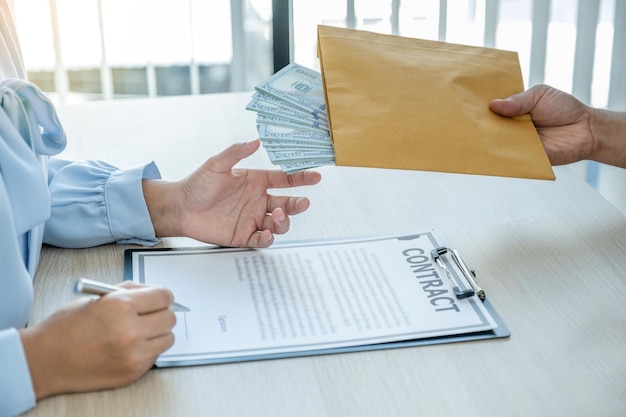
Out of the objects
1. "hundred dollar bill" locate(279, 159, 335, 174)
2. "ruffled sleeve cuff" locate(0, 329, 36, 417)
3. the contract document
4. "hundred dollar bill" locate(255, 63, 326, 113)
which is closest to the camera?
"ruffled sleeve cuff" locate(0, 329, 36, 417)

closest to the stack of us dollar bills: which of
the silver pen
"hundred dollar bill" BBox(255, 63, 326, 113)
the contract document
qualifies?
"hundred dollar bill" BBox(255, 63, 326, 113)

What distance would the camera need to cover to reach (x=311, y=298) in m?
0.91

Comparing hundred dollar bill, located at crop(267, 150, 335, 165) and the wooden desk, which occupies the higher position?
hundred dollar bill, located at crop(267, 150, 335, 165)

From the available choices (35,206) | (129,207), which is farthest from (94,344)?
(129,207)

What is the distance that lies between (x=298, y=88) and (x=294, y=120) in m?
0.08

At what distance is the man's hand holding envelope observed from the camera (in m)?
1.04

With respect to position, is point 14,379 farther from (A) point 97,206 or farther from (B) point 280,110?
(B) point 280,110

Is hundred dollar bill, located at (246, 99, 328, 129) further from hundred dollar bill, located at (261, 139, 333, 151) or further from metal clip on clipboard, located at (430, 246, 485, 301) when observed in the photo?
metal clip on clipboard, located at (430, 246, 485, 301)

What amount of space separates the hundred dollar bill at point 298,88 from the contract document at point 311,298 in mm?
190

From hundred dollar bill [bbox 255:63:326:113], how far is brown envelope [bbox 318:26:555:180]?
3 cm

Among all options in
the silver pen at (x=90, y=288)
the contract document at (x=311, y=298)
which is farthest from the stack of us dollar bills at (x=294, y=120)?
the silver pen at (x=90, y=288)

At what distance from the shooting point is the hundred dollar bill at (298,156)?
102cm

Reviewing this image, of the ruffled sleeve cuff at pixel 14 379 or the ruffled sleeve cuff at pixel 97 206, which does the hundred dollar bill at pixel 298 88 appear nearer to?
the ruffled sleeve cuff at pixel 97 206

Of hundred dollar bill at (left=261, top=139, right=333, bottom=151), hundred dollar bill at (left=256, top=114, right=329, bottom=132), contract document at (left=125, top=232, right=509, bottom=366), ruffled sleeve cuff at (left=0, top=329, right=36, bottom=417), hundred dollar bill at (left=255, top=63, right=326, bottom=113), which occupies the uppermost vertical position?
hundred dollar bill at (left=255, top=63, right=326, bottom=113)
